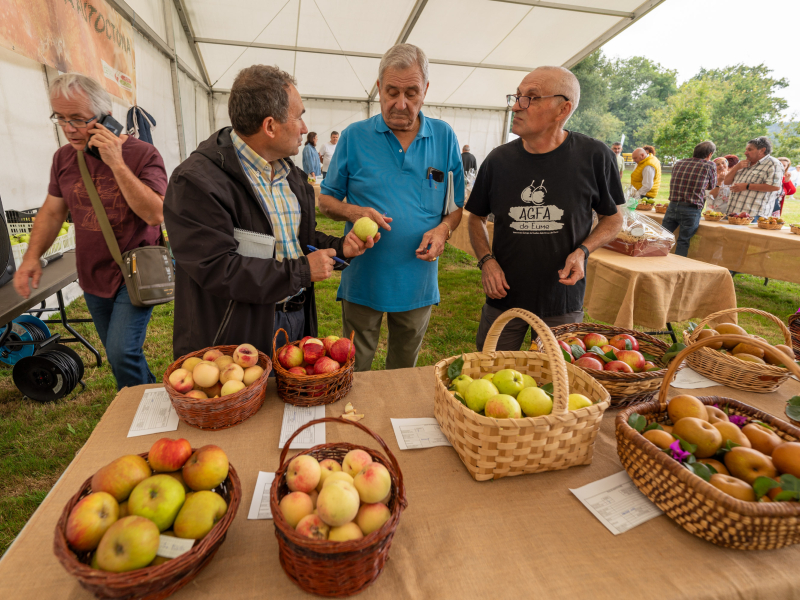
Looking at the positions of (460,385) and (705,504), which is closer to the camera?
(705,504)

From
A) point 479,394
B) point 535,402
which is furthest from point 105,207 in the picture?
point 535,402

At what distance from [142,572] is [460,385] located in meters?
0.90

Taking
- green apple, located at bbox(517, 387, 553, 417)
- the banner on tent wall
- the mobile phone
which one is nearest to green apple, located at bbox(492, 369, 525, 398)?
green apple, located at bbox(517, 387, 553, 417)

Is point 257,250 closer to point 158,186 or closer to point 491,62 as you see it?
point 158,186

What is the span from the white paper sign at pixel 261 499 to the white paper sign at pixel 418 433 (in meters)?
0.41

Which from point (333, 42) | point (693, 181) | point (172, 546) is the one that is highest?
point (333, 42)

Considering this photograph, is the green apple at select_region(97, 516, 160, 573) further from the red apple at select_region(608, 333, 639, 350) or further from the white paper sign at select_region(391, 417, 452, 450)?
the red apple at select_region(608, 333, 639, 350)

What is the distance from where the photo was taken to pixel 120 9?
220 inches

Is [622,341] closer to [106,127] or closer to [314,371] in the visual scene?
[314,371]

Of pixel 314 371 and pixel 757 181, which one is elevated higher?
pixel 757 181

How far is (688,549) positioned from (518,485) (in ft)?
1.33

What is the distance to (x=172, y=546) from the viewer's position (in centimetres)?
78

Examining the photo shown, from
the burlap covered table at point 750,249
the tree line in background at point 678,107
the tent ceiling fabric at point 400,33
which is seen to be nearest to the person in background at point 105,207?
the burlap covered table at point 750,249

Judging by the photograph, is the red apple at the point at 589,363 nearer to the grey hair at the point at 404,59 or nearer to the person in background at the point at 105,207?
the grey hair at the point at 404,59
